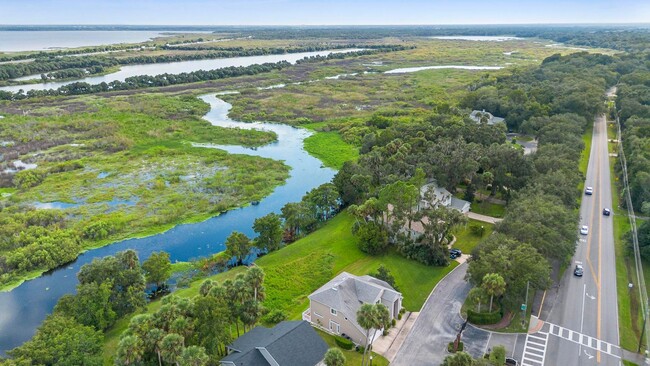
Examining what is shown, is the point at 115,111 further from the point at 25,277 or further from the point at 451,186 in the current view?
the point at 451,186

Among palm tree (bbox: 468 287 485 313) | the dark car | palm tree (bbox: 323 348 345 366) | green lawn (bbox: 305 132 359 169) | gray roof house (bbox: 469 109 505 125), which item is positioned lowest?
green lawn (bbox: 305 132 359 169)

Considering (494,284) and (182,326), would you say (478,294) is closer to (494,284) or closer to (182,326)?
(494,284)

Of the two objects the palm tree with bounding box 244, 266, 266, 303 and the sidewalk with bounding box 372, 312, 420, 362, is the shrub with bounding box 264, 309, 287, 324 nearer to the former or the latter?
the palm tree with bounding box 244, 266, 266, 303

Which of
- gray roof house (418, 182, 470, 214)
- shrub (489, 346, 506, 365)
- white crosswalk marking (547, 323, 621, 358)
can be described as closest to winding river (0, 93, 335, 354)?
gray roof house (418, 182, 470, 214)

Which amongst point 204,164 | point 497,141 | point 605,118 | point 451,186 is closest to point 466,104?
point 605,118

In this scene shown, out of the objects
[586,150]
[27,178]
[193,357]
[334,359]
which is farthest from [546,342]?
[27,178]
